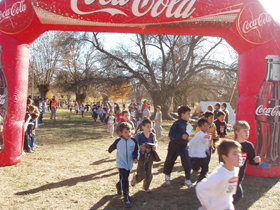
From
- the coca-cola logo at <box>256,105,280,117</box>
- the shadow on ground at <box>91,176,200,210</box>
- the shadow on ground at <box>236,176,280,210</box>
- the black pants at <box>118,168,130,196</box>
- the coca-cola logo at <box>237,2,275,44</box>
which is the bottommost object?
the shadow on ground at <box>236,176,280,210</box>

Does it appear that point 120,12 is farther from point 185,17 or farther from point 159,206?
point 159,206

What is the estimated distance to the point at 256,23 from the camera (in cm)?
535

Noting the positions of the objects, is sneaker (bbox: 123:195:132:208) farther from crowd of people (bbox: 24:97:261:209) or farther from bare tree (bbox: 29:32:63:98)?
bare tree (bbox: 29:32:63:98)

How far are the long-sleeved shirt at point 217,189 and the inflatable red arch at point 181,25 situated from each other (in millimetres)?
3517

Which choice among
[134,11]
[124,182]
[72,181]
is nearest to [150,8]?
[134,11]

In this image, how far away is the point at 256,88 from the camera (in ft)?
17.9

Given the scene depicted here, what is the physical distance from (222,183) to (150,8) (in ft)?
14.8

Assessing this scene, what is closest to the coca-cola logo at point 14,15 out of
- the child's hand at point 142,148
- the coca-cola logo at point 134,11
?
the coca-cola logo at point 134,11

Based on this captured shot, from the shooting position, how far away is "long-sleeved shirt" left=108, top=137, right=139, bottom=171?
3975mm

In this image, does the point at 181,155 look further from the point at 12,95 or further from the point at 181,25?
the point at 12,95

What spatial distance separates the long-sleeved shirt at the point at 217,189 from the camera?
2320 millimetres

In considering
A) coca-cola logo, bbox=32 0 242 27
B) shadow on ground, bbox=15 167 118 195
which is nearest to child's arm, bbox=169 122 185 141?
shadow on ground, bbox=15 167 118 195

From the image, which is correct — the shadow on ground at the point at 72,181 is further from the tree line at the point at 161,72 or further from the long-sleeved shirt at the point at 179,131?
the tree line at the point at 161,72

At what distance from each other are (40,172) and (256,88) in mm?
5509
